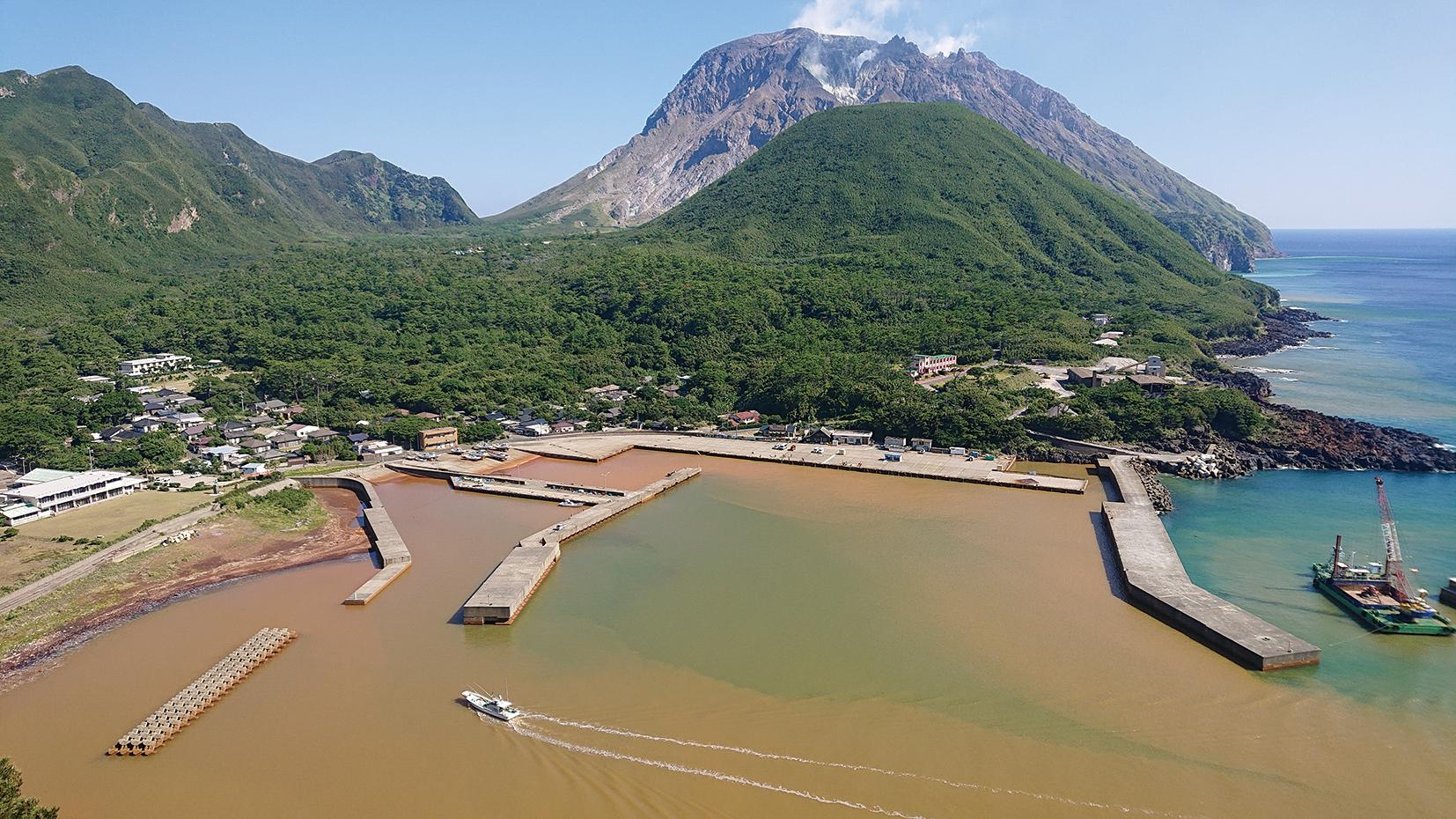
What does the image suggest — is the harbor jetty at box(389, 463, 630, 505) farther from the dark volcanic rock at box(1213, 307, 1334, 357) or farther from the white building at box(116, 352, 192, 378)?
the dark volcanic rock at box(1213, 307, 1334, 357)

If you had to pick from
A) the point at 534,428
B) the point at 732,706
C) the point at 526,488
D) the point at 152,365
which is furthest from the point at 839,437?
the point at 152,365

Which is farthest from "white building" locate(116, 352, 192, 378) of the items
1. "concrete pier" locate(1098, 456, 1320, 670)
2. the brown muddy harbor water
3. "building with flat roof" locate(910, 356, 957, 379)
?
"concrete pier" locate(1098, 456, 1320, 670)

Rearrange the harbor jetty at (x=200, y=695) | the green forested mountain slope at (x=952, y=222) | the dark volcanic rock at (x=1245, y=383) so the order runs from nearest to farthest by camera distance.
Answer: the harbor jetty at (x=200, y=695) < the dark volcanic rock at (x=1245, y=383) < the green forested mountain slope at (x=952, y=222)

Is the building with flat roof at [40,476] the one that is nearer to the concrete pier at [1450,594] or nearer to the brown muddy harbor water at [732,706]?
the brown muddy harbor water at [732,706]

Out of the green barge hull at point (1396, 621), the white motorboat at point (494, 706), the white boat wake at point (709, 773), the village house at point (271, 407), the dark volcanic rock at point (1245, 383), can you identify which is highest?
the dark volcanic rock at point (1245, 383)

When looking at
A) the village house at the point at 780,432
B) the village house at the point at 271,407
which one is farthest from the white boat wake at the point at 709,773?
the village house at the point at 271,407

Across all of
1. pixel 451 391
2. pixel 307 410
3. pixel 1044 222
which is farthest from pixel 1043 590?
pixel 1044 222

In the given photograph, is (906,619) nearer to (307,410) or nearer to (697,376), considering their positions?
(697,376)
